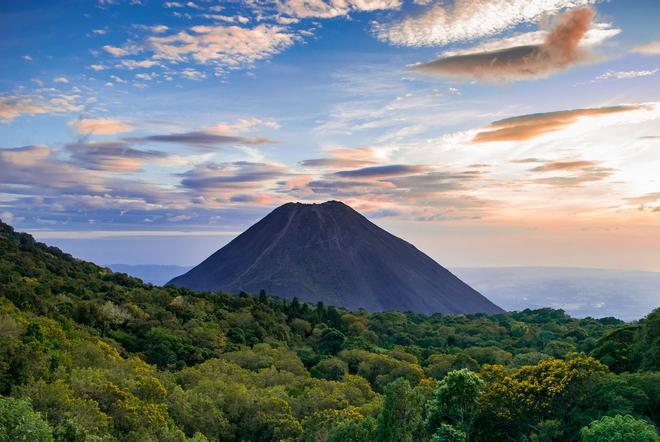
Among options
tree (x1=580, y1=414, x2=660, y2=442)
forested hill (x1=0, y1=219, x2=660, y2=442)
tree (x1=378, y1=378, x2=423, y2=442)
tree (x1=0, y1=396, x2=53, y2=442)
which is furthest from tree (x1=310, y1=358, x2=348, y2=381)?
tree (x1=0, y1=396, x2=53, y2=442)

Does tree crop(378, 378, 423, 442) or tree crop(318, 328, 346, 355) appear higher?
tree crop(378, 378, 423, 442)

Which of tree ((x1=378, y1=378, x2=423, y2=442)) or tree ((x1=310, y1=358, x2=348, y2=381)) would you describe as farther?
tree ((x1=310, y1=358, x2=348, y2=381))

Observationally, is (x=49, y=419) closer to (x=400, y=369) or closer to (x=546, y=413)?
(x=546, y=413)

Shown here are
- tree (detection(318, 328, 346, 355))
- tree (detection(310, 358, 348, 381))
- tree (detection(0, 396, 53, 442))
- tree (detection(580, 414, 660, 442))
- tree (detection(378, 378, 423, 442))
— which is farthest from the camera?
tree (detection(318, 328, 346, 355))

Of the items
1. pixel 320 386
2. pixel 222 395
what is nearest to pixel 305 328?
pixel 320 386

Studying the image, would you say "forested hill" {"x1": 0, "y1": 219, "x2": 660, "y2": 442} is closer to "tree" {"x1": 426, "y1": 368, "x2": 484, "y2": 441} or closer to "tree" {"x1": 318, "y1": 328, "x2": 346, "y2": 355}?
"tree" {"x1": 426, "y1": 368, "x2": 484, "y2": 441}

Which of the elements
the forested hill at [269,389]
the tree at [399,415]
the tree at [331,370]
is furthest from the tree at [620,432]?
the tree at [331,370]

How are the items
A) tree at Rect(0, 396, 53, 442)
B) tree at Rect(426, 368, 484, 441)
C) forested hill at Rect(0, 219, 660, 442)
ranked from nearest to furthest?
1. tree at Rect(0, 396, 53, 442)
2. forested hill at Rect(0, 219, 660, 442)
3. tree at Rect(426, 368, 484, 441)

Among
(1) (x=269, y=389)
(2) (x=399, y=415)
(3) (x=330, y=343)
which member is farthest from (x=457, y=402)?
(3) (x=330, y=343)

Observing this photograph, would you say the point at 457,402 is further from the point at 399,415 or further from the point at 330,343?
the point at 330,343
